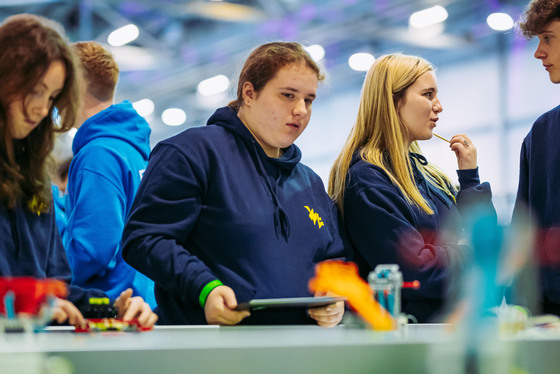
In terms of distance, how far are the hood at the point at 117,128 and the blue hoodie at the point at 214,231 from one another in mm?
520

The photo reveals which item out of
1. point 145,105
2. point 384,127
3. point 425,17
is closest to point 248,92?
point 384,127

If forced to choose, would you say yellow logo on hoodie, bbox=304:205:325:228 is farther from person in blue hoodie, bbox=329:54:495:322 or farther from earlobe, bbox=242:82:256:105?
earlobe, bbox=242:82:256:105

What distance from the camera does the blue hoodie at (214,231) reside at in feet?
4.88

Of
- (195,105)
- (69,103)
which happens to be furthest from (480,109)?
(69,103)

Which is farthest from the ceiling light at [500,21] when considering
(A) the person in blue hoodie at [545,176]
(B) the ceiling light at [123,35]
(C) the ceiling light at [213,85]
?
(A) the person in blue hoodie at [545,176]

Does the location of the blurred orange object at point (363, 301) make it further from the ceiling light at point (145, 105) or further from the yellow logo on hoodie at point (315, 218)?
the ceiling light at point (145, 105)

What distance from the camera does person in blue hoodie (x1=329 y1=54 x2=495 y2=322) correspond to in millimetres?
1788

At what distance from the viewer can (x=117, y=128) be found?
215 centimetres

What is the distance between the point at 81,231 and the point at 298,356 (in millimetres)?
1275

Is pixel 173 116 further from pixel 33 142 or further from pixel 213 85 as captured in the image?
pixel 33 142

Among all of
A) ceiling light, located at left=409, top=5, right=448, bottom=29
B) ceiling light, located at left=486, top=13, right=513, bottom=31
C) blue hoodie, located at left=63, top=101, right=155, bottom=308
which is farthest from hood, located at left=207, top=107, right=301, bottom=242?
ceiling light, located at left=409, top=5, right=448, bottom=29

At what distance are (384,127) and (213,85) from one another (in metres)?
6.52

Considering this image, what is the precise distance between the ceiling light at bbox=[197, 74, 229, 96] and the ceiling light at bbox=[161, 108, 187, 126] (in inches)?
57.0

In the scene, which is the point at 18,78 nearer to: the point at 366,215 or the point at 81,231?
the point at 81,231
